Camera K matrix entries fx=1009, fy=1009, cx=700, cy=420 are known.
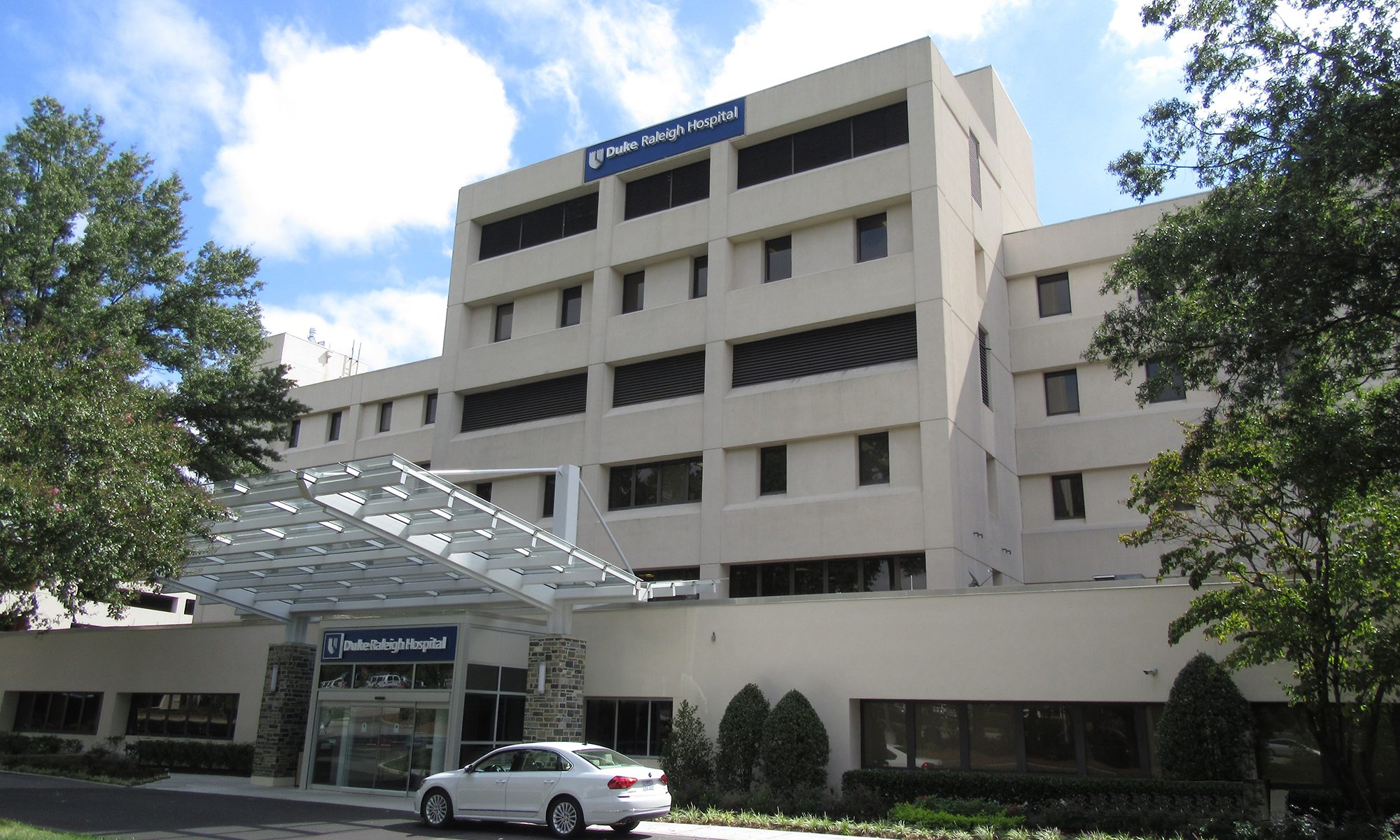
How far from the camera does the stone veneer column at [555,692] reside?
20766 mm

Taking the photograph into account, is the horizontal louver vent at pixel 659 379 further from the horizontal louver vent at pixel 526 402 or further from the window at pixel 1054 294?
the window at pixel 1054 294

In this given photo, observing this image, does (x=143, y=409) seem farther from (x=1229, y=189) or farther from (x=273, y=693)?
(x=1229, y=189)

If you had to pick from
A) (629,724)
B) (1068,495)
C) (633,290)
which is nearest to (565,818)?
(629,724)

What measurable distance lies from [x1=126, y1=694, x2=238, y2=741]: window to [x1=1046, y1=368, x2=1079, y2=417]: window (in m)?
24.5

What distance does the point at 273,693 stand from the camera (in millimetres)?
24406

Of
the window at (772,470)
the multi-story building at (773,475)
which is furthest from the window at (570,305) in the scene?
the window at (772,470)

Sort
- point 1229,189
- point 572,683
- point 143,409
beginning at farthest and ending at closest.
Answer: point 572,683 < point 143,409 < point 1229,189

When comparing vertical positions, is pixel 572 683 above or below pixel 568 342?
below

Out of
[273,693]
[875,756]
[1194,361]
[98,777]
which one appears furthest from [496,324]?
[1194,361]

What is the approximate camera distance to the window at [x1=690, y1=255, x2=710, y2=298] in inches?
1162

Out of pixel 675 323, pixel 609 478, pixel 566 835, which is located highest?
pixel 675 323

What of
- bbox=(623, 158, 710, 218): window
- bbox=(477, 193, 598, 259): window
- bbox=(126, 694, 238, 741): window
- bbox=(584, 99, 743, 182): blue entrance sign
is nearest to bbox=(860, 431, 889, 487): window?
bbox=(623, 158, 710, 218): window

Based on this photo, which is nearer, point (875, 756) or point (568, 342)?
point (875, 756)

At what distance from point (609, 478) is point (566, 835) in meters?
14.7
